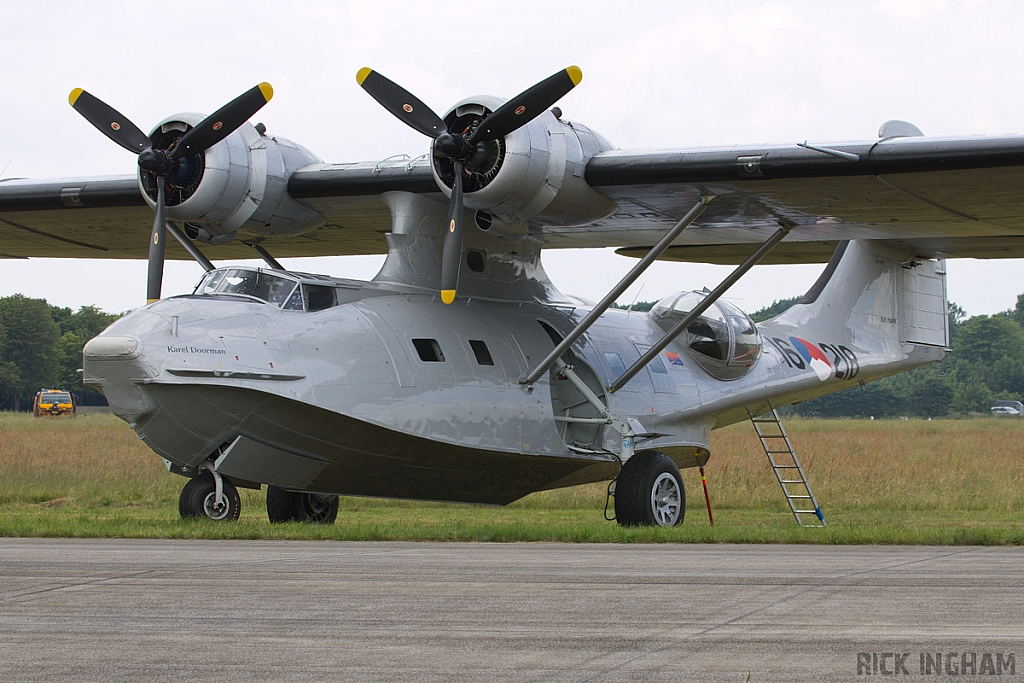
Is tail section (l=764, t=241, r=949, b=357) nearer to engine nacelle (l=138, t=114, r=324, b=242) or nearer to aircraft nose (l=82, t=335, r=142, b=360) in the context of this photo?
engine nacelle (l=138, t=114, r=324, b=242)

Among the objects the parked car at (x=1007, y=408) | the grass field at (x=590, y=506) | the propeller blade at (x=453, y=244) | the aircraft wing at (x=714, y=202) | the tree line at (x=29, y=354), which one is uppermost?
the tree line at (x=29, y=354)

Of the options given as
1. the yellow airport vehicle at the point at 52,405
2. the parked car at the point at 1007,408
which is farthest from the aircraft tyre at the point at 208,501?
the parked car at the point at 1007,408

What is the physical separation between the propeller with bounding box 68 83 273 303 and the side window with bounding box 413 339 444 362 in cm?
308

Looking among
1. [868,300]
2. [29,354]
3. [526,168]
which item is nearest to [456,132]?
[526,168]

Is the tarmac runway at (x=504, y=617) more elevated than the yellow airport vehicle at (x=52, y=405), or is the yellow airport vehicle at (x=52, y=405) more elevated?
the yellow airport vehicle at (x=52, y=405)

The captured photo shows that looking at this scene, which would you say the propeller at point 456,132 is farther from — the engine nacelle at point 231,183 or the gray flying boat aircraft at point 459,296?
the engine nacelle at point 231,183

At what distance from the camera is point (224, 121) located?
13.6 meters

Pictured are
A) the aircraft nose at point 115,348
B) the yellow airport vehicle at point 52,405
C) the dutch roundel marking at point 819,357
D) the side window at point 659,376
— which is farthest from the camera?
the yellow airport vehicle at point 52,405

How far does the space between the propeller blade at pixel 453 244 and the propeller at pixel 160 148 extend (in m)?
2.57

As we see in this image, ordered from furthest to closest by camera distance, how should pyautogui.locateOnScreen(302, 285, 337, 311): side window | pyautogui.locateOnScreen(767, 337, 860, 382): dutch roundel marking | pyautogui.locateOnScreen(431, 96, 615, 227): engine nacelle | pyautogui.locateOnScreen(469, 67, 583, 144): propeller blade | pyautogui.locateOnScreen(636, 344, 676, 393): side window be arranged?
pyautogui.locateOnScreen(767, 337, 860, 382): dutch roundel marking → pyautogui.locateOnScreen(636, 344, 676, 393): side window → pyautogui.locateOnScreen(302, 285, 337, 311): side window → pyautogui.locateOnScreen(431, 96, 615, 227): engine nacelle → pyautogui.locateOnScreen(469, 67, 583, 144): propeller blade

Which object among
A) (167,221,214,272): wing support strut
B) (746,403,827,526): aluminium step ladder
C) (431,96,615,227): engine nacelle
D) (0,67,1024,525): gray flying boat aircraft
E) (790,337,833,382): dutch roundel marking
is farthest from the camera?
(790,337,833,382): dutch roundel marking

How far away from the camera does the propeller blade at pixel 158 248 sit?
13.8 metres

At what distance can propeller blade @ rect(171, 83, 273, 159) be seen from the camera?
13.6 meters

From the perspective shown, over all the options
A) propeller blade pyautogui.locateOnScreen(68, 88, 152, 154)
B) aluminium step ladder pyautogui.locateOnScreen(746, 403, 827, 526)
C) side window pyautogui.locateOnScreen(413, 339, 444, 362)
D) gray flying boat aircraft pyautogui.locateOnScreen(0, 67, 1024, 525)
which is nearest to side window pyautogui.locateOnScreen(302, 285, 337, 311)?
gray flying boat aircraft pyautogui.locateOnScreen(0, 67, 1024, 525)
